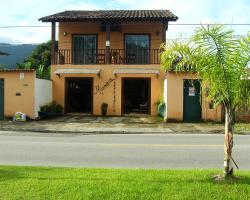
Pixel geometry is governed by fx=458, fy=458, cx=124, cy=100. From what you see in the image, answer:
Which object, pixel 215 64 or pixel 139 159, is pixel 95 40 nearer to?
pixel 139 159

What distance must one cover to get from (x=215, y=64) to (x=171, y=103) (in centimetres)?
→ 1635

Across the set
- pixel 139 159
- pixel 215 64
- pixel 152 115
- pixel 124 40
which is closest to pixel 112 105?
pixel 152 115

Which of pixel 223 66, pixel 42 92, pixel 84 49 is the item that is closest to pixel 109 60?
pixel 84 49

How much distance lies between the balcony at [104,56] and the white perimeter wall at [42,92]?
2219mm

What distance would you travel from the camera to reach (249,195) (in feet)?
20.8

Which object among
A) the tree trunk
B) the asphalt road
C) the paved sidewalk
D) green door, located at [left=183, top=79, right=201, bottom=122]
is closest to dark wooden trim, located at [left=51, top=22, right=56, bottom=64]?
the paved sidewalk

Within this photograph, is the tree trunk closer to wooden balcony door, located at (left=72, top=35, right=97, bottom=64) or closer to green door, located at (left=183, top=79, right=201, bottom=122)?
green door, located at (left=183, top=79, right=201, bottom=122)

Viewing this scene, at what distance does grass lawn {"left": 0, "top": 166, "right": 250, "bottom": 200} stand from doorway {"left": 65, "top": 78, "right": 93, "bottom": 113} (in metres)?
21.1

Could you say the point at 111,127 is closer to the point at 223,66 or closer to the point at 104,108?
the point at 104,108

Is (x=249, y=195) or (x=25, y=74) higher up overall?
(x=25, y=74)

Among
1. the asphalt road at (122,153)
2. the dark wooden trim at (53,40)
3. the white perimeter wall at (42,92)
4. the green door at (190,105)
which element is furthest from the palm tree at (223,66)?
the dark wooden trim at (53,40)

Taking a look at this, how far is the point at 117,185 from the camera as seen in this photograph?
22.3 ft

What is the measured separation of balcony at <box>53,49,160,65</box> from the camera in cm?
2936

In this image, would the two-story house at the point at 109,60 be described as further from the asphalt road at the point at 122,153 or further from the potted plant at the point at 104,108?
the asphalt road at the point at 122,153
